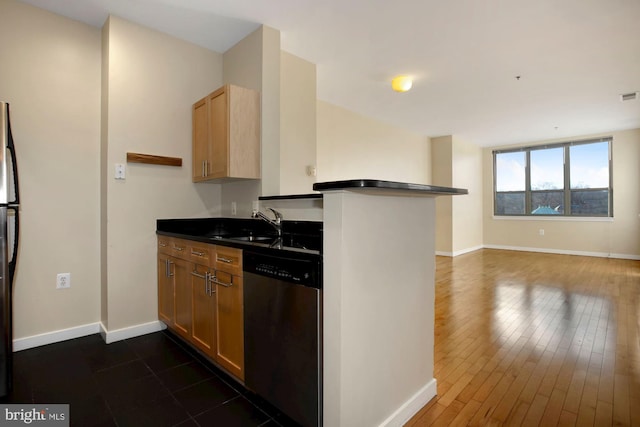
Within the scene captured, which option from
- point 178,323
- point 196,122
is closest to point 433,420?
point 178,323

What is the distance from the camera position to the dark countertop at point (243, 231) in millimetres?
1813

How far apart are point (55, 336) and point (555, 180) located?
29.0 feet

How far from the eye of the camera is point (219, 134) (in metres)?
2.59

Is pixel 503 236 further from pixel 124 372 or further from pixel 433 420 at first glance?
pixel 124 372

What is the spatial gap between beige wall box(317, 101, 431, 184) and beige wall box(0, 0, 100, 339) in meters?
2.73

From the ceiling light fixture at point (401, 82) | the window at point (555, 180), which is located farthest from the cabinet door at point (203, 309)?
the window at point (555, 180)

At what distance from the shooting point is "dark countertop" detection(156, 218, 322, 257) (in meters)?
1.81

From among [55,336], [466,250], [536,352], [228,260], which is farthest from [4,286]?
[466,250]

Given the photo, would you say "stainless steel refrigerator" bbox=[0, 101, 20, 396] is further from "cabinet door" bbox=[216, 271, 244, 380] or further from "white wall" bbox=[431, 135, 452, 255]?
"white wall" bbox=[431, 135, 452, 255]

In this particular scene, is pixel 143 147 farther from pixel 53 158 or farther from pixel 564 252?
pixel 564 252

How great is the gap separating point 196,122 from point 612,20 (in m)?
3.64

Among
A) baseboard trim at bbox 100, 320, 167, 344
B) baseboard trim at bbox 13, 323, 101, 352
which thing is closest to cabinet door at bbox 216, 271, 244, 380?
baseboard trim at bbox 100, 320, 167, 344

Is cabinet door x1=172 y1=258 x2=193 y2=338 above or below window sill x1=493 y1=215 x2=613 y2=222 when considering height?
below

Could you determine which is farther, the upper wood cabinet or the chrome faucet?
the upper wood cabinet
